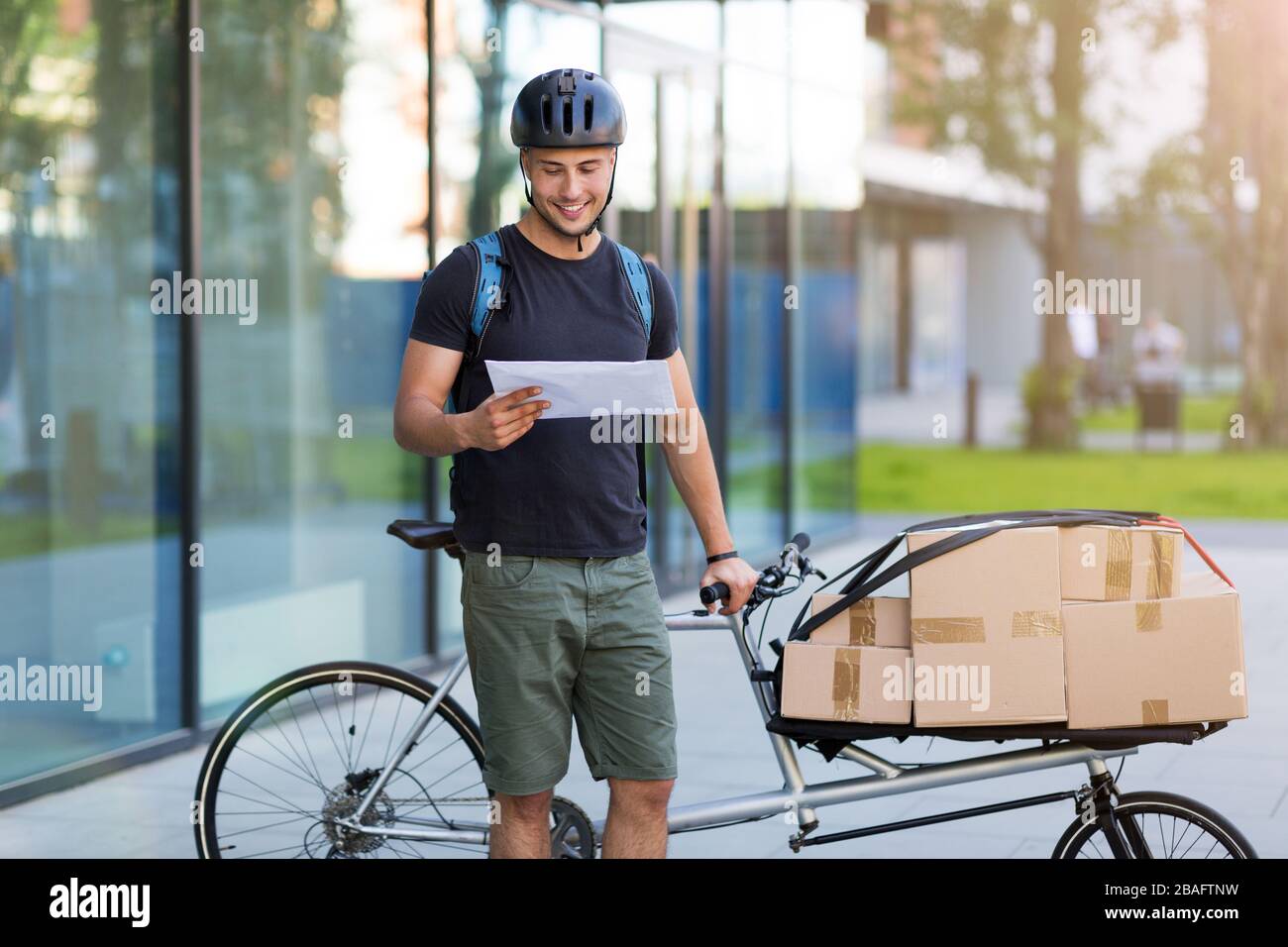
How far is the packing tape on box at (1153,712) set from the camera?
3355mm

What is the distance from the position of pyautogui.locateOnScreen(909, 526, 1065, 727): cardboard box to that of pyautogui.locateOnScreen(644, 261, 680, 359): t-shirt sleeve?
664 millimetres

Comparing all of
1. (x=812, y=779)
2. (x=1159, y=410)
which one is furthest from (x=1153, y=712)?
(x=1159, y=410)

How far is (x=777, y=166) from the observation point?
11508 mm

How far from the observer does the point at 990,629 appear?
3.37m

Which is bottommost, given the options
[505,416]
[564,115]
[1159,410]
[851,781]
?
[851,781]

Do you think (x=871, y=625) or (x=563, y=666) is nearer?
(x=563, y=666)

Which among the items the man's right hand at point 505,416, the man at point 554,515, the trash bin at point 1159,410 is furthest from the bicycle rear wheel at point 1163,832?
the trash bin at point 1159,410

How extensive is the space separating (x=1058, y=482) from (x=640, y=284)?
1542 centimetres

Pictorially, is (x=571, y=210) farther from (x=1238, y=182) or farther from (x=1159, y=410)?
(x=1159, y=410)

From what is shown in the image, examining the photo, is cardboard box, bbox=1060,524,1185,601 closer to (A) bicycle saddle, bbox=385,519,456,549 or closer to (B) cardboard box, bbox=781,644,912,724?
(B) cardboard box, bbox=781,644,912,724

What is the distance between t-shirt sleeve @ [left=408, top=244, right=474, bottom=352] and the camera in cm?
328
